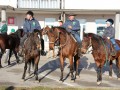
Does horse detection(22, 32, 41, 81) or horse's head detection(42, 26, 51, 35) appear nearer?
horse's head detection(42, 26, 51, 35)

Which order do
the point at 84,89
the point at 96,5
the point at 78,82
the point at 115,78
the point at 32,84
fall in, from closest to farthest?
the point at 84,89 → the point at 32,84 → the point at 78,82 → the point at 115,78 → the point at 96,5

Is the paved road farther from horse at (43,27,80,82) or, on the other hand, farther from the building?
the building

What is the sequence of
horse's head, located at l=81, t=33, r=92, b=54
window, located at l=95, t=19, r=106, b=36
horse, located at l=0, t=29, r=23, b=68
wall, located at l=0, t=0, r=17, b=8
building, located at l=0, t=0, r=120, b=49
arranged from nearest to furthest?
horse's head, located at l=81, t=33, r=92, b=54 → horse, located at l=0, t=29, r=23, b=68 → building, located at l=0, t=0, r=120, b=49 → wall, located at l=0, t=0, r=17, b=8 → window, located at l=95, t=19, r=106, b=36

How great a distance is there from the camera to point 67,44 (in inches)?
436

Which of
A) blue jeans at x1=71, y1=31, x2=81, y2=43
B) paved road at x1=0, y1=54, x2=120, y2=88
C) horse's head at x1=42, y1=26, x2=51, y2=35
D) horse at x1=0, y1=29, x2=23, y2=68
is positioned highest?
horse's head at x1=42, y1=26, x2=51, y2=35

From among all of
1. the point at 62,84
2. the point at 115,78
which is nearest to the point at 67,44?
the point at 62,84

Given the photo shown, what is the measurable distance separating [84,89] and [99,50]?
1742mm

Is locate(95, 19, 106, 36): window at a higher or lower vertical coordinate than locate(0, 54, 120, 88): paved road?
higher

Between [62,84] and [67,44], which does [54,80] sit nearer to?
[62,84]

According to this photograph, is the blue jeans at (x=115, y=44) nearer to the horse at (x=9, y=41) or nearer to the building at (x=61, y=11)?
the horse at (x=9, y=41)

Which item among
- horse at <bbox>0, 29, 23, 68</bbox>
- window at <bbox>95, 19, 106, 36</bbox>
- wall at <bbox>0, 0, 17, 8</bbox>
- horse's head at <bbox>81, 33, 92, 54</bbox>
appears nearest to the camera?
horse's head at <bbox>81, 33, 92, 54</bbox>

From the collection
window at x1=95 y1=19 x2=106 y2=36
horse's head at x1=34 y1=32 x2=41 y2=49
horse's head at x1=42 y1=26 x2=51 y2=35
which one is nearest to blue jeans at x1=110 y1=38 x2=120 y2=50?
horse's head at x1=42 y1=26 x2=51 y2=35

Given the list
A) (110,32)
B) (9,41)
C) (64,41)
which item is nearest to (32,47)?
(64,41)

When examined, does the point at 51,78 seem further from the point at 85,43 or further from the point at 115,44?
Result: the point at 115,44
